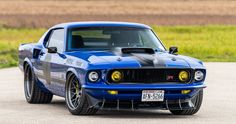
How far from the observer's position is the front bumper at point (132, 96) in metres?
13.5

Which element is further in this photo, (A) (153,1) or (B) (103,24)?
(A) (153,1)

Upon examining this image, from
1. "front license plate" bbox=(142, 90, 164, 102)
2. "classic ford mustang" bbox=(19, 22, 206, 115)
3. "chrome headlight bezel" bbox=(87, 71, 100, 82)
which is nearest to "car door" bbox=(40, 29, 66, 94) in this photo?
"classic ford mustang" bbox=(19, 22, 206, 115)

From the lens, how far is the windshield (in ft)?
48.9

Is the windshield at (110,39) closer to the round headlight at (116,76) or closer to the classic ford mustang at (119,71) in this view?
the classic ford mustang at (119,71)

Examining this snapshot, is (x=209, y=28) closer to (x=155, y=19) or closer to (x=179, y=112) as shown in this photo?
(x=155, y=19)

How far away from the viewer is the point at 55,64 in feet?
49.2

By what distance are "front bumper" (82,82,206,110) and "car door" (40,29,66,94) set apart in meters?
1.10

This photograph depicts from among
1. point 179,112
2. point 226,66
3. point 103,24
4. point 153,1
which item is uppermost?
point 103,24

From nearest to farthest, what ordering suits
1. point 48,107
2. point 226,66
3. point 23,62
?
point 48,107
point 23,62
point 226,66

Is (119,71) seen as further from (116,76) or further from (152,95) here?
(152,95)

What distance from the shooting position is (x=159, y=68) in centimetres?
1361

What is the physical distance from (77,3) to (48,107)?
6880 cm

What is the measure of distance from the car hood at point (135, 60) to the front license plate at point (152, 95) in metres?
0.34

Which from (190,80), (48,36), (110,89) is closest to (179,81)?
(190,80)
